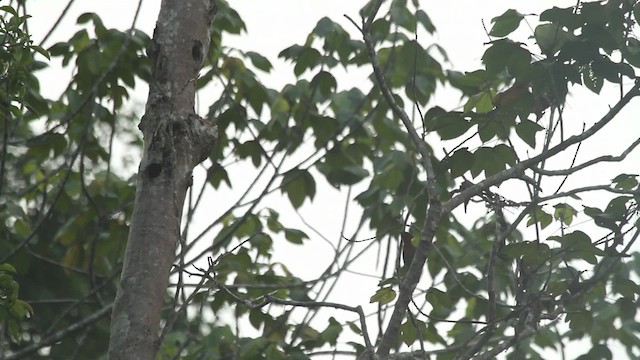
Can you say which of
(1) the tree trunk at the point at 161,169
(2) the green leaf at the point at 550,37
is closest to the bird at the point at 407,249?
(1) the tree trunk at the point at 161,169

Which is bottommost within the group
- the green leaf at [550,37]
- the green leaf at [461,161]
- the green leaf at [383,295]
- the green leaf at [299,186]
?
the green leaf at [383,295]

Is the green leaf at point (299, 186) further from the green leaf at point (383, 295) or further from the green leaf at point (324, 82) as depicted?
the green leaf at point (383, 295)

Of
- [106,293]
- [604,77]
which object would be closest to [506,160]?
[604,77]

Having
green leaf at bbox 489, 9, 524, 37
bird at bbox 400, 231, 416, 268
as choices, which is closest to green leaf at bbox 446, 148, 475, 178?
bird at bbox 400, 231, 416, 268

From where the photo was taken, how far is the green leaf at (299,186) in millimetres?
5414

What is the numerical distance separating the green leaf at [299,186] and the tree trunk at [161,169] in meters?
2.37

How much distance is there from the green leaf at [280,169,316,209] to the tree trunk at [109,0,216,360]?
2.37 m

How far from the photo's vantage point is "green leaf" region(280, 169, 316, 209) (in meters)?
5.41

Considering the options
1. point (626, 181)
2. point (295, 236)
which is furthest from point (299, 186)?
point (626, 181)

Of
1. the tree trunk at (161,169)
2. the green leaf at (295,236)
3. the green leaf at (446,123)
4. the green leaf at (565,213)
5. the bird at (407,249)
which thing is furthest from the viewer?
the green leaf at (295,236)

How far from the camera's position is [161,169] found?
9.00 ft

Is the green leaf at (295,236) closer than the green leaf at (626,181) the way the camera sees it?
No

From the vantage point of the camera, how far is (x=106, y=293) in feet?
19.5

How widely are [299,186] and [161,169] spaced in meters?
2.71
